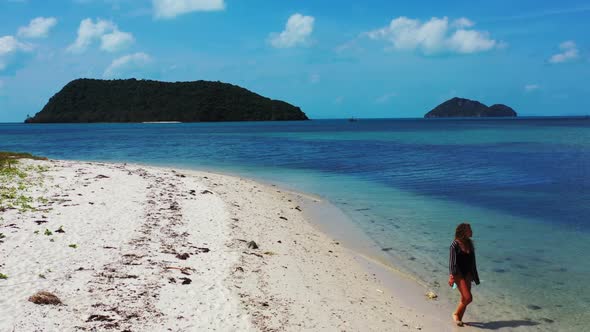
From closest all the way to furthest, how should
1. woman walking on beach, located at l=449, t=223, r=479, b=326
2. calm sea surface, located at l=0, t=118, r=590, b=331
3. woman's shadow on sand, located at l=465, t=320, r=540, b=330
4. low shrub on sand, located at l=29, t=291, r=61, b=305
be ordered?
1. low shrub on sand, located at l=29, t=291, r=61, b=305
2. woman walking on beach, located at l=449, t=223, r=479, b=326
3. woman's shadow on sand, located at l=465, t=320, r=540, b=330
4. calm sea surface, located at l=0, t=118, r=590, b=331

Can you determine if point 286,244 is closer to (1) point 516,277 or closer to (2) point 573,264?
(1) point 516,277

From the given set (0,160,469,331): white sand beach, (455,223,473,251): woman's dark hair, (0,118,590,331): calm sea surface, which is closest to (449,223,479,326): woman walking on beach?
(455,223,473,251): woman's dark hair

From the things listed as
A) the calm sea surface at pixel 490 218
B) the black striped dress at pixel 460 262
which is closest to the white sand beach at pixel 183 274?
the black striped dress at pixel 460 262

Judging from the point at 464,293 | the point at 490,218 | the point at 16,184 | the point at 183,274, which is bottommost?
the point at 490,218

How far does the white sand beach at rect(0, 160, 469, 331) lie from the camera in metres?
7.57

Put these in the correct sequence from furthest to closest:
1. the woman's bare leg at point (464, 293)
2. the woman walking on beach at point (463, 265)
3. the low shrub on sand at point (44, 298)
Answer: the woman's bare leg at point (464, 293) → the woman walking on beach at point (463, 265) → the low shrub on sand at point (44, 298)

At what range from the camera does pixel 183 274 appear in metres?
9.56

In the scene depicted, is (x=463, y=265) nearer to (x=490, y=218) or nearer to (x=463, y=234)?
(x=463, y=234)

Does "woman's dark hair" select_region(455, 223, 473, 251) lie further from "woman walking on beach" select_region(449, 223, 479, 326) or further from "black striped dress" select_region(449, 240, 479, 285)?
"black striped dress" select_region(449, 240, 479, 285)

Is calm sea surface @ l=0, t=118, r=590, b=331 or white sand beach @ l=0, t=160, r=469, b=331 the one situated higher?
white sand beach @ l=0, t=160, r=469, b=331

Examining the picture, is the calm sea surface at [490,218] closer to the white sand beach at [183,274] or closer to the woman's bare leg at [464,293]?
the woman's bare leg at [464,293]

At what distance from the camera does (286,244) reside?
13.4 meters

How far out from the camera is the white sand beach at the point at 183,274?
7574 mm

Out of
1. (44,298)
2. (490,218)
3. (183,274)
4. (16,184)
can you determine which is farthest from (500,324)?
(16,184)
